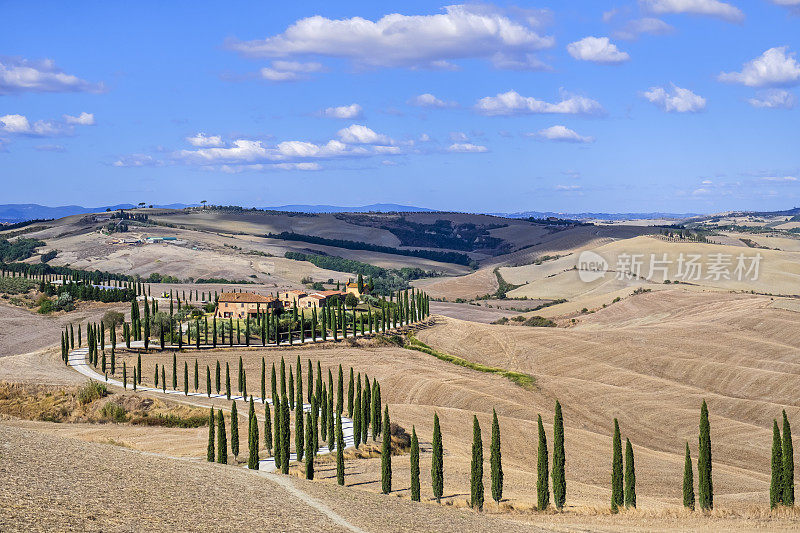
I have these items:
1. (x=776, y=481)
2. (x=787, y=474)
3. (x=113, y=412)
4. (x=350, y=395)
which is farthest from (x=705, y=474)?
(x=113, y=412)

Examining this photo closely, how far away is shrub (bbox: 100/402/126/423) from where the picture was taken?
67.5m

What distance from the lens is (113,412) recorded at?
2685 inches

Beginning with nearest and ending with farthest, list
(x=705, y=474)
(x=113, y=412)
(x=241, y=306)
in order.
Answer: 1. (x=705, y=474)
2. (x=113, y=412)
3. (x=241, y=306)

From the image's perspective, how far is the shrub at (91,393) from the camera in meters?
70.6

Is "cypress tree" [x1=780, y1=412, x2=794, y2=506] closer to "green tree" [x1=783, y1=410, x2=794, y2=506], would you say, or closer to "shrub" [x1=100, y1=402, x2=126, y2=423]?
"green tree" [x1=783, y1=410, x2=794, y2=506]

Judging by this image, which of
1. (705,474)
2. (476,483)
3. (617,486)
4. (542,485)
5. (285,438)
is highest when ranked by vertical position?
(285,438)

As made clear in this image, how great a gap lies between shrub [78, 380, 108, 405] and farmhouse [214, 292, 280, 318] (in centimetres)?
4467

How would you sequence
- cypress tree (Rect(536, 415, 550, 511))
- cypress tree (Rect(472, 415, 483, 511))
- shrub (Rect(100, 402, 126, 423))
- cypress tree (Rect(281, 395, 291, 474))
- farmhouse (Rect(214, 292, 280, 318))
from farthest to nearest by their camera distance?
farmhouse (Rect(214, 292, 280, 318))
shrub (Rect(100, 402, 126, 423))
cypress tree (Rect(281, 395, 291, 474))
cypress tree (Rect(536, 415, 550, 511))
cypress tree (Rect(472, 415, 483, 511))

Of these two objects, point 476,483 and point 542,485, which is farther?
point 542,485

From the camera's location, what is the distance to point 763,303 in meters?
117

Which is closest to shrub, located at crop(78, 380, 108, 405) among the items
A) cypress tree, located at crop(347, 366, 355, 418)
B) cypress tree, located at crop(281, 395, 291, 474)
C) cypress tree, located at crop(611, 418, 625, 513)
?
cypress tree, located at crop(347, 366, 355, 418)

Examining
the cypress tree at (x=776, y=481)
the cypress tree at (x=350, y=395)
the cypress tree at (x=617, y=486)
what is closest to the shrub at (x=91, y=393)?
the cypress tree at (x=350, y=395)

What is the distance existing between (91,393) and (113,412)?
13.6ft

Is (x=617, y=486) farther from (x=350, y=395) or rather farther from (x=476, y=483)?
(x=350, y=395)
